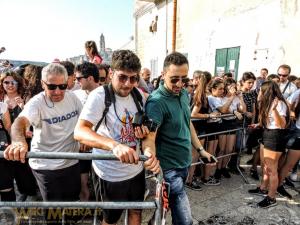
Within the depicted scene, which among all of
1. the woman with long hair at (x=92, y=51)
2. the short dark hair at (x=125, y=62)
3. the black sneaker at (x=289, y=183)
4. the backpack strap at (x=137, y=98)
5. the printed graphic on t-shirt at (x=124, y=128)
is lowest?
the black sneaker at (x=289, y=183)

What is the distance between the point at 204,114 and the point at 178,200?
244 cm

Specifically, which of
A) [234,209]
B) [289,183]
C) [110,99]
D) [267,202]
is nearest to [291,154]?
[289,183]

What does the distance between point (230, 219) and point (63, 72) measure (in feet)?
9.83

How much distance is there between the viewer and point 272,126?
3957mm

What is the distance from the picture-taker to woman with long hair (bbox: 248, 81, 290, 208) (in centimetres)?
389

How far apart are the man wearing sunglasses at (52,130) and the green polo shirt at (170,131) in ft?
3.13

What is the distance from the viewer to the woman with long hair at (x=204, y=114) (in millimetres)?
4625

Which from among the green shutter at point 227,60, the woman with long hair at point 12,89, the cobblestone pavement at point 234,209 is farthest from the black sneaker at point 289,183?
the green shutter at point 227,60

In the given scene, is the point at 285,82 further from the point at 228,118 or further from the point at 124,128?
the point at 124,128

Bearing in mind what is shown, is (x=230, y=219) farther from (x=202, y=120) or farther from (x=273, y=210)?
(x=202, y=120)

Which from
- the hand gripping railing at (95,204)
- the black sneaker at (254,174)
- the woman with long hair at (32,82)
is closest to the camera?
the hand gripping railing at (95,204)

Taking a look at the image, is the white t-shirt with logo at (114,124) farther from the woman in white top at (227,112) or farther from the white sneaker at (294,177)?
the white sneaker at (294,177)

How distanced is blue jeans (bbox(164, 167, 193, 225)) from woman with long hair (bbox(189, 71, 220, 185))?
224 centimetres

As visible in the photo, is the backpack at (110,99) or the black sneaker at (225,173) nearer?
the backpack at (110,99)
